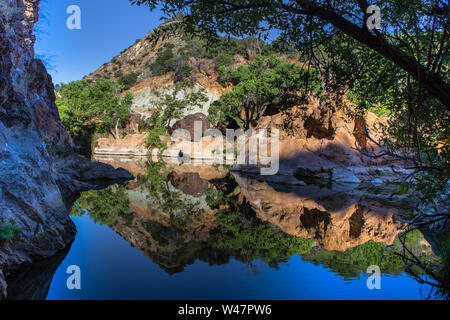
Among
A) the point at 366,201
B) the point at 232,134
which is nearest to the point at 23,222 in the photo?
the point at 366,201

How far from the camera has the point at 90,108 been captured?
133 feet

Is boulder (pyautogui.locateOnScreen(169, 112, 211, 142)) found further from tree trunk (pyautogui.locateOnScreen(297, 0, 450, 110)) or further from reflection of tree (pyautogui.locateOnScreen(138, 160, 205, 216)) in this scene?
tree trunk (pyautogui.locateOnScreen(297, 0, 450, 110))

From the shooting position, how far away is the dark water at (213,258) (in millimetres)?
4566

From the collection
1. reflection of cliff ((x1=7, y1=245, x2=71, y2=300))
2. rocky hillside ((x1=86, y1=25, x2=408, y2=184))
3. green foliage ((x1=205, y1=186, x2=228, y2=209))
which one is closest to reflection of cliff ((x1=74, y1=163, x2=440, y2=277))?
green foliage ((x1=205, y1=186, x2=228, y2=209))

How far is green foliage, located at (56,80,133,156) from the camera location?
112 ft

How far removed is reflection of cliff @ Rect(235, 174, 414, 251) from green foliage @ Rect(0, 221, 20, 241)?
6580mm

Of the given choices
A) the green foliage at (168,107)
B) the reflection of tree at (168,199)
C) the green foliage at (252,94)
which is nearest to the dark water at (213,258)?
the reflection of tree at (168,199)

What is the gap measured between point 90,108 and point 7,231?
133 feet

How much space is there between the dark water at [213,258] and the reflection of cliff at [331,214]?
0.08m

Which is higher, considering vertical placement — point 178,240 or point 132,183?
point 132,183

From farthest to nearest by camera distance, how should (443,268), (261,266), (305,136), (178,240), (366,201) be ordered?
1. (305,136)
2. (366,201)
3. (178,240)
4. (261,266)
5. (443,268)
